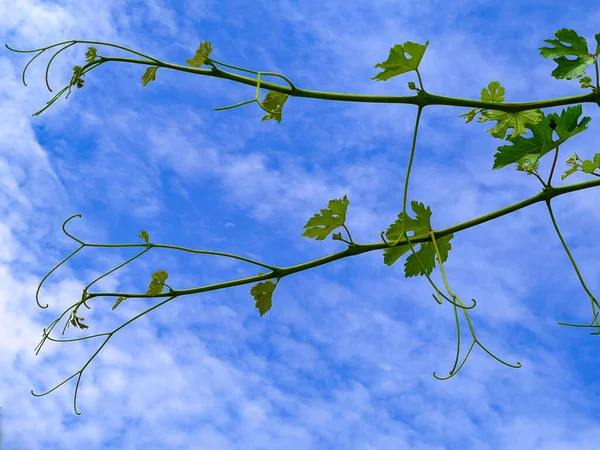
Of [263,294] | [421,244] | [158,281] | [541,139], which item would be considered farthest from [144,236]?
[541,139]

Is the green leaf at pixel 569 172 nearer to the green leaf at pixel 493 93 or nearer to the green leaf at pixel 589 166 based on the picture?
the green leaf at pixel 589 166

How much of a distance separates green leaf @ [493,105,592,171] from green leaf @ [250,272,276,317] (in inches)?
35.6

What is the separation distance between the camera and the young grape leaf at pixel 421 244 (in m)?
2.16

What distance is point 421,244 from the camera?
2.27 m

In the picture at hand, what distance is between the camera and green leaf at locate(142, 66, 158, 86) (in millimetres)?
2035

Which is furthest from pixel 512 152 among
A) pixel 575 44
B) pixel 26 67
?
pixel 26 67

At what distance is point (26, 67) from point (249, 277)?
128 centimetres

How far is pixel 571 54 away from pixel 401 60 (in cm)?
65

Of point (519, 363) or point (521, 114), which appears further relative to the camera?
point (521, 114)

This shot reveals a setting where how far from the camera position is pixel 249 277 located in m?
2.11

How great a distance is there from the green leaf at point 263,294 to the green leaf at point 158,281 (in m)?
0.32

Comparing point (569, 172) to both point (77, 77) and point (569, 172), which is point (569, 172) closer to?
point (569, 172)

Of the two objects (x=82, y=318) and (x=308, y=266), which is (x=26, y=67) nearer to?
(x=82, y=318)

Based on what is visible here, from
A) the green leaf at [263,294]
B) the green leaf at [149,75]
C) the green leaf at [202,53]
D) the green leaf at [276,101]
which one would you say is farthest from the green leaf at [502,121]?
the green leaf at [149,75]
